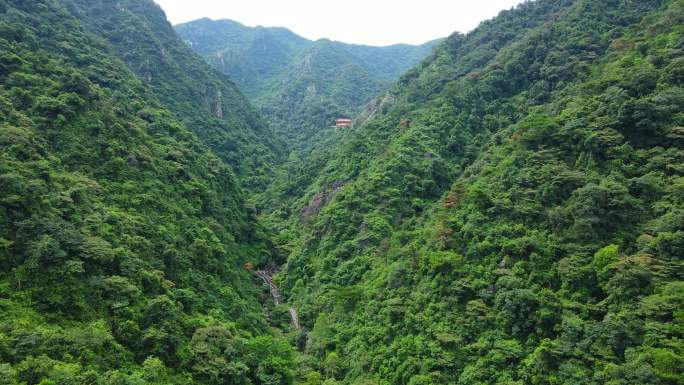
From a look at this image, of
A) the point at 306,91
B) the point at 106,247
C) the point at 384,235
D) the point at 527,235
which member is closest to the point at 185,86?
the point at 306,91

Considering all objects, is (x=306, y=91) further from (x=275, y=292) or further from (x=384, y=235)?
(x=384, y=235)

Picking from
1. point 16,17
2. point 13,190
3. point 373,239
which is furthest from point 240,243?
point 16,17

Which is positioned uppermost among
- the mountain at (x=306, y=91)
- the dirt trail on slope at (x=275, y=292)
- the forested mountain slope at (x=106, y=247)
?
the mountain at (x=306, y=91)

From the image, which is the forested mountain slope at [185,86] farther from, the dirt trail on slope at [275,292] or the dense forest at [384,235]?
the dirt trail on slope at [275,292]

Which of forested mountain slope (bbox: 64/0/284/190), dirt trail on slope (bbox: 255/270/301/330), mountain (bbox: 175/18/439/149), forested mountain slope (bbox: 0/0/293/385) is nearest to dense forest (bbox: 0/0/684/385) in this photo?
forested mountain slope (bbox: 0/0/293/385)

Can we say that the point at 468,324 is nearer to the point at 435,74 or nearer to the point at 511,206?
the point at 511,206

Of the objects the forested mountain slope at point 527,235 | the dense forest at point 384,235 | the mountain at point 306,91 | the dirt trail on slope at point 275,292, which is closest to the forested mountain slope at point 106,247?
the dense forest at point 384,235
